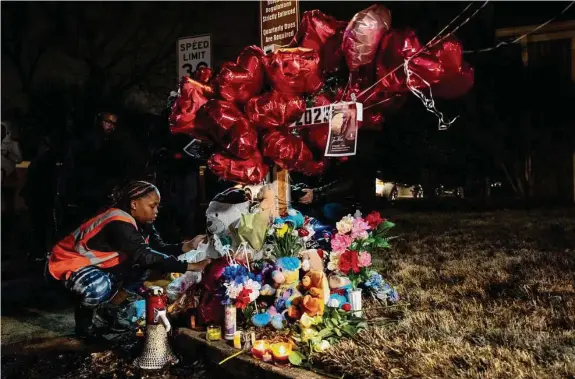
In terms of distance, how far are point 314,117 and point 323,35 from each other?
71 centimetres

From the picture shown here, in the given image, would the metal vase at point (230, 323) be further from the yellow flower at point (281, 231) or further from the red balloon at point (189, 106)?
the red balloon at point (189, 106)

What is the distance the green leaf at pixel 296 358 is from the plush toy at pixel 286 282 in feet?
2.03

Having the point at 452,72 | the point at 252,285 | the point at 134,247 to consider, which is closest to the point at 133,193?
the point at 134,247

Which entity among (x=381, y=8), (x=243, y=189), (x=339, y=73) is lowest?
(x=243, y=189)

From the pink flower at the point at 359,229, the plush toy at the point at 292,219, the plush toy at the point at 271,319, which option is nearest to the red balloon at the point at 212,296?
the plush toy at the point at 271,319

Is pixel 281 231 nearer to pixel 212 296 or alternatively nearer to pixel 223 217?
pixel 223 217

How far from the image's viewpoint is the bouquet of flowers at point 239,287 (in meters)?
4.61

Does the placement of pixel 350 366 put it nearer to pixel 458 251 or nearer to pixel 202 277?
pixel 202 277

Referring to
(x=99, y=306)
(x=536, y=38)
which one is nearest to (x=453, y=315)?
(x=99, y=306)

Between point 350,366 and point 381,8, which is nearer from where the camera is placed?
point 350,366

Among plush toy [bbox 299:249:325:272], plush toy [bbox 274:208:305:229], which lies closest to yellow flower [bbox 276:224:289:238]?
plush toy [bbox 274:208:305:229]

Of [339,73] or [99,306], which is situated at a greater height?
[339,73]

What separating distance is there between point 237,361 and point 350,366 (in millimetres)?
970

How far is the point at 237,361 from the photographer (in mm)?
4422
